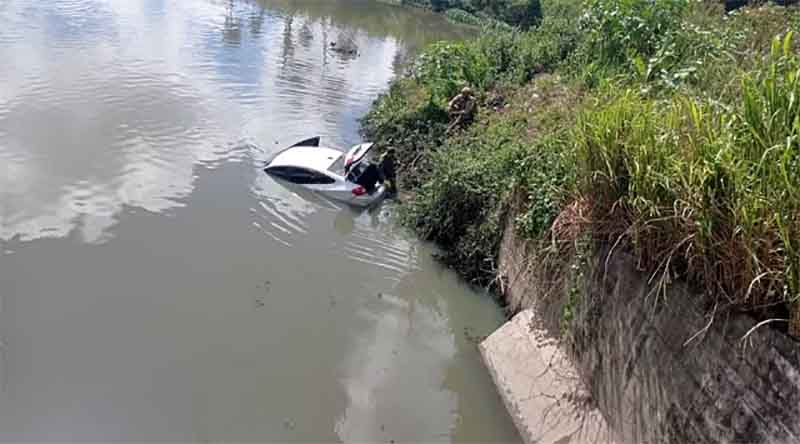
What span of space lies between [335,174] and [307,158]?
36.2 inches

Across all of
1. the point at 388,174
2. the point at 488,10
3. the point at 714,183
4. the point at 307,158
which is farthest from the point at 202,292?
the point at 488,10

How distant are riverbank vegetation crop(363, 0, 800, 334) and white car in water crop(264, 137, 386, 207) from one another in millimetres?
1032

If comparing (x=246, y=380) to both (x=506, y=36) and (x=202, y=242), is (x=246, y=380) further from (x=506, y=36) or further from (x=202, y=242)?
(x=506, y=36)

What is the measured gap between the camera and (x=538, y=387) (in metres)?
7.53

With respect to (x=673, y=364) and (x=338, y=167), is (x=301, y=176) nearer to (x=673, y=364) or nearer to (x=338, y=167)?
(x=338, y=167)

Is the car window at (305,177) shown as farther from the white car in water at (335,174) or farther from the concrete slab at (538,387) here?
the concrete slab at (538,387)

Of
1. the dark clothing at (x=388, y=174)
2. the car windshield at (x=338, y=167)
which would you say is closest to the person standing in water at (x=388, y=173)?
the dark clothing at (x=388, y=174)

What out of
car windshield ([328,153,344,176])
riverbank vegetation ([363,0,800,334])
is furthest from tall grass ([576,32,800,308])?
car windshield ([328,153,344,176])

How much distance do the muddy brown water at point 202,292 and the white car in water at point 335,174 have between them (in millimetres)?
382

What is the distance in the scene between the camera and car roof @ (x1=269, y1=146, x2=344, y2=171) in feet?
43.3

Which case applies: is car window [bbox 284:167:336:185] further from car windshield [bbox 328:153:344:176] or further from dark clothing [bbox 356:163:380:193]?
dark clothing [bbox 356:163:380:193]

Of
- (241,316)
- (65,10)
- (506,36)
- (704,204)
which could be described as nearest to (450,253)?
(241,316)

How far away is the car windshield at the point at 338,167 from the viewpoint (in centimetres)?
1322

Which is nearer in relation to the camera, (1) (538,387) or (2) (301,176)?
(1) (538,387)
